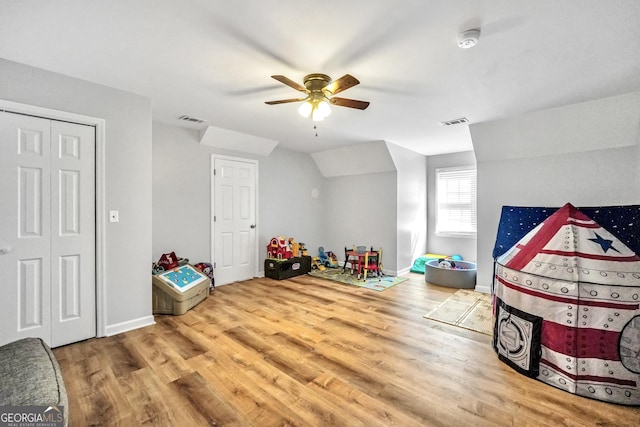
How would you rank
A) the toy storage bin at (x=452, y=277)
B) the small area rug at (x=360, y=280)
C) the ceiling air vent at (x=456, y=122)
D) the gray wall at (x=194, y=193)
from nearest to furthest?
1. the ceiling air vent at (x=456, y=122)
2. the gray wall at (x=194, y=193)
3. the toy storage bin at (x=452, y=277)
4. the small area rug at (x=360, y=280)

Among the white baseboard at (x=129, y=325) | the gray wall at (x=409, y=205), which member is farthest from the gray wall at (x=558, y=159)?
the white baseboard at (x=129, y=325)

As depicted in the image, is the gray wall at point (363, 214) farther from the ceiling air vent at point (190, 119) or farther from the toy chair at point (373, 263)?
the ceiling air vent at point (190, 119)

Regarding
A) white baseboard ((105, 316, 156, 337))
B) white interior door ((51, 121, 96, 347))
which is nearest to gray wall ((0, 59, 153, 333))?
white baseboard ((105, 316, 156, 337))

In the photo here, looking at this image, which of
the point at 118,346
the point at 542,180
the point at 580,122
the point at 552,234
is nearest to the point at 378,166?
the point at 542,180

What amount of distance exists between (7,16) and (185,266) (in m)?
2.77

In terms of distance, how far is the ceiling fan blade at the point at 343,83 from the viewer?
6.79 feet

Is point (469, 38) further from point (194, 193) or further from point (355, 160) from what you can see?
point (194, 193)

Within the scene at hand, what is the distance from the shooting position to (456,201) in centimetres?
577

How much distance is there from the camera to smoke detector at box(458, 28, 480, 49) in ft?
6.00

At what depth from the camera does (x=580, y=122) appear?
3213mm

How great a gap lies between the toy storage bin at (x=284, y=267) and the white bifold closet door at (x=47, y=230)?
8.58ft

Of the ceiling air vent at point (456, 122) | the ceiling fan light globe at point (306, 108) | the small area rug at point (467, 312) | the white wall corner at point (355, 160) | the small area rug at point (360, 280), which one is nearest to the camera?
the ceiling fan light globe at point (306, 108)

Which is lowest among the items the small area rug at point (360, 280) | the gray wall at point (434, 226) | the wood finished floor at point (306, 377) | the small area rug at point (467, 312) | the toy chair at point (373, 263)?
the wood finished floor at point (306, 377)

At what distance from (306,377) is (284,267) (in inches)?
116
